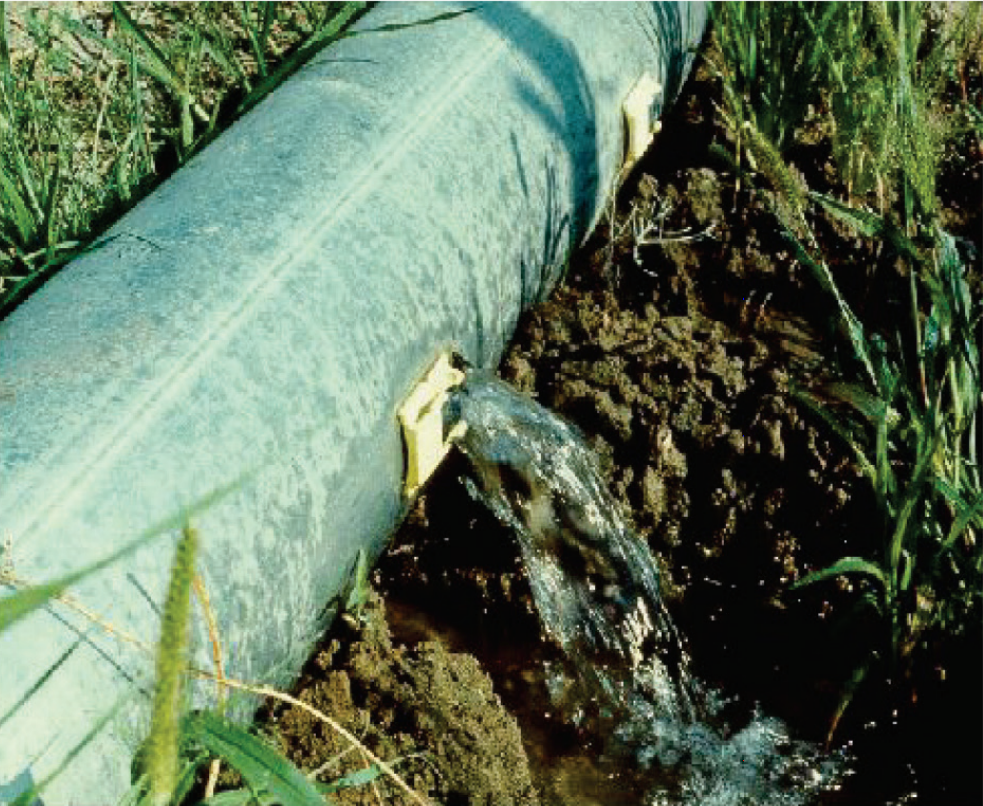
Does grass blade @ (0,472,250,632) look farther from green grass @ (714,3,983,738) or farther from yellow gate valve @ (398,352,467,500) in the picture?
green grass @ (714,3,983,738)

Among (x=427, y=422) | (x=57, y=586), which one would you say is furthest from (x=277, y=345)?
(x=57, y=586)

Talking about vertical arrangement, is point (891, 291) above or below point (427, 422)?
above

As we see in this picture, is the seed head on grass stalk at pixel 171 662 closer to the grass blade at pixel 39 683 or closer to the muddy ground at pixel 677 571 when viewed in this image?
the grass blade at pixel 39 683

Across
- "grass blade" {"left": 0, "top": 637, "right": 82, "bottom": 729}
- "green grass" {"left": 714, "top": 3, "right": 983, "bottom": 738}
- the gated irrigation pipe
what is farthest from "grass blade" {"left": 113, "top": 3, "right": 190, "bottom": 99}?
"grass blade" {"left": 0, "top": 637, "right": 82, "bottom": 729}

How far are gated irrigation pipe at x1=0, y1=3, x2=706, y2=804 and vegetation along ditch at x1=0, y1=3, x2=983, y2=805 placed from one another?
8.5 inches

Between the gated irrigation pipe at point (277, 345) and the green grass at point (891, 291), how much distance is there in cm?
46

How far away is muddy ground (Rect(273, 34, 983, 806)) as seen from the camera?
1.93 meters

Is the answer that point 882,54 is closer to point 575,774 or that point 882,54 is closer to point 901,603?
point 901,603

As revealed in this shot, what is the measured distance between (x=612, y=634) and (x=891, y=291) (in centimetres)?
95

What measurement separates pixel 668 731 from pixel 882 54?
1565 mm

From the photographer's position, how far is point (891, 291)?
2.57 m

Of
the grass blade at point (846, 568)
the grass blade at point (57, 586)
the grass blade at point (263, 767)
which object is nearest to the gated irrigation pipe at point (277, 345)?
the grass blade at point (263, 767)

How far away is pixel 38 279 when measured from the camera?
6.51 ft

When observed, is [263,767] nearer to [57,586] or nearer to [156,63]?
[57,586]
